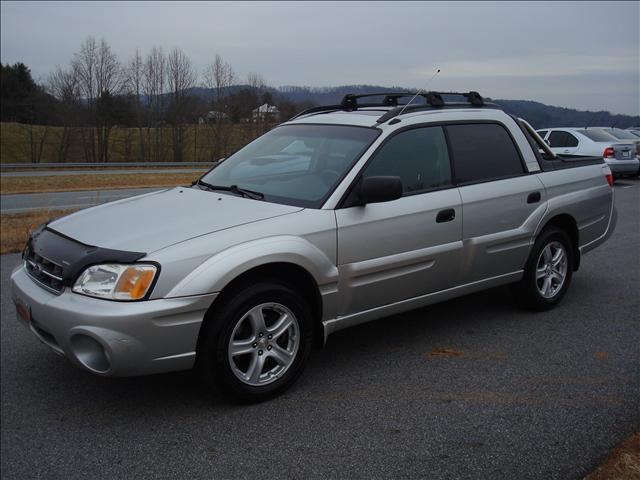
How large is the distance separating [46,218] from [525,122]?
9.15 metres

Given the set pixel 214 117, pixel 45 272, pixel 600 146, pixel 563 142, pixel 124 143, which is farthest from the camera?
pixel 124 143

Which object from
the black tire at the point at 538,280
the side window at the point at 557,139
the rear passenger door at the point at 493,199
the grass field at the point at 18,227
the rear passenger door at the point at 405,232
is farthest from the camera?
the side window at the point at 557,139

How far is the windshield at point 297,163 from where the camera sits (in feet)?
13.5

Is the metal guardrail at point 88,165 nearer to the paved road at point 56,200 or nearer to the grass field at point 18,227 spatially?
the paved road at point 56,200

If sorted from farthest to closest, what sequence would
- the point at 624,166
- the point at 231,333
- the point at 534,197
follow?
1. the point at 624,166
2. the point at 534,197
3. the point at 231,333

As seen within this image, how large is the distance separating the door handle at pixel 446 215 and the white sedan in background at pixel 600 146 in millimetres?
14079

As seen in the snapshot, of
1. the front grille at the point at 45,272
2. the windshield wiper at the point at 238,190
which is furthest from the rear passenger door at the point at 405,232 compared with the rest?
the front grille at the point at 45,272

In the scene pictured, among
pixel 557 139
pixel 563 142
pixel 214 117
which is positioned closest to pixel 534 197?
pixel 563 142

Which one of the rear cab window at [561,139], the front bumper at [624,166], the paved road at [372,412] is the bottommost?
the paved road at [372,412]

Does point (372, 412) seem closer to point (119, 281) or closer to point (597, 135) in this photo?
point (119, 281)

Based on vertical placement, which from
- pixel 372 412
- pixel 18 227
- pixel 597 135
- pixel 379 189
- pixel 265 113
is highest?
pixel 265 113

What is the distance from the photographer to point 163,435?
131 inches

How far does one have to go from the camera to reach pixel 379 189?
12.5 ft

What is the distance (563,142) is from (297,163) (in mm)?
15373
